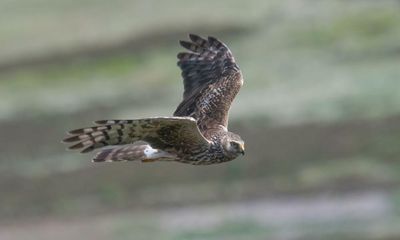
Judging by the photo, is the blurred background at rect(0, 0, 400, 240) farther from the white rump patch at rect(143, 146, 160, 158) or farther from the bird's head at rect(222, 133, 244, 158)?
the white rump patch at rect(143, 146, 160, 158)

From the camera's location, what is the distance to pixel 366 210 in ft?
99.8

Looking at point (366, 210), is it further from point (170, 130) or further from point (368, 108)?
point (170, 130)

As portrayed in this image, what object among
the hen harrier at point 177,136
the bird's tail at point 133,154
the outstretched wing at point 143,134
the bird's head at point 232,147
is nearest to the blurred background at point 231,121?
the hen harrier at point 177,136

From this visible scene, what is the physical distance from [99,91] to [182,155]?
2839 cm

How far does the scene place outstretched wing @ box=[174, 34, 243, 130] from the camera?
16.6 metres

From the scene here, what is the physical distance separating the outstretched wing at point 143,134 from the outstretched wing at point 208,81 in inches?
49.4

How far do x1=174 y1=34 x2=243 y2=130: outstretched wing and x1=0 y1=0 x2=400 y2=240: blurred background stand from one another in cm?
1135

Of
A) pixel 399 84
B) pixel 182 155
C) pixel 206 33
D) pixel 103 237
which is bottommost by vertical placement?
pixel 182 155

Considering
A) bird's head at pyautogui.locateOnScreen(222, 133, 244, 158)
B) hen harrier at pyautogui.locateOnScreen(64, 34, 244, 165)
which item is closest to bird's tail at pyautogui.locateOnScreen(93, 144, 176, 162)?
hen harrier at pyautogui.locateOnScreen(64, 34, 244, 165)

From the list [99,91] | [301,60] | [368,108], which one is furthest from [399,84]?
[99,91]

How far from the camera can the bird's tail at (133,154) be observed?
1495cm

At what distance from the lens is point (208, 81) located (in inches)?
689

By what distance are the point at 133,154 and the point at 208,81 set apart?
2698 mm

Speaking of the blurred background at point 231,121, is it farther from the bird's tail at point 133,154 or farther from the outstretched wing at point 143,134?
the outstretched wing at point 143,134
